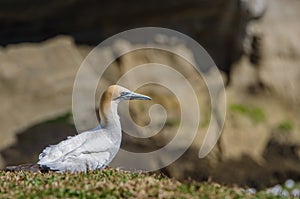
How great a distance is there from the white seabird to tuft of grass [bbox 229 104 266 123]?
7.80m

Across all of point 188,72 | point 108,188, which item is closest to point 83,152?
point 108,188

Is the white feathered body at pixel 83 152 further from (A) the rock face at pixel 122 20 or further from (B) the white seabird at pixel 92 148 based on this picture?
(A) the rock face at pixel 122 20

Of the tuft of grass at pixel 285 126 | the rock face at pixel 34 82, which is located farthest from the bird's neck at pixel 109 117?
the tuft of grass at pixel 285 126

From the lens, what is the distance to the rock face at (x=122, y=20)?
15.6 metres

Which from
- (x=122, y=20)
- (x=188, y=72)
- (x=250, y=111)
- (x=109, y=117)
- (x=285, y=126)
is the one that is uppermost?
(x=122, y=20)

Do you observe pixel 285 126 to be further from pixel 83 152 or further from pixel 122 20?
pixel 83 152

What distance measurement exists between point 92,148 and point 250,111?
848cm

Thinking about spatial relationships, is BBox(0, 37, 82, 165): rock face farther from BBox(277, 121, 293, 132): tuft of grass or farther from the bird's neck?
the bird's neck

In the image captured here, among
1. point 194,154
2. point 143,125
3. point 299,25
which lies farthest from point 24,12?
point 299,25

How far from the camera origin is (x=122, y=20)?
16.0 meters

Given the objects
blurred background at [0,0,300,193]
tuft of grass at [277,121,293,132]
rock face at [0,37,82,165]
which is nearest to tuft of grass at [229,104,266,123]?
blurred background at [0,0,300,193]

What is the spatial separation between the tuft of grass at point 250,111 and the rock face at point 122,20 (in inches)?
34.9

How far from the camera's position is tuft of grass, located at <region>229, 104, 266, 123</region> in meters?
15.6

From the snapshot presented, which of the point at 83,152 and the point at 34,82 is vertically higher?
the point at 83,152
